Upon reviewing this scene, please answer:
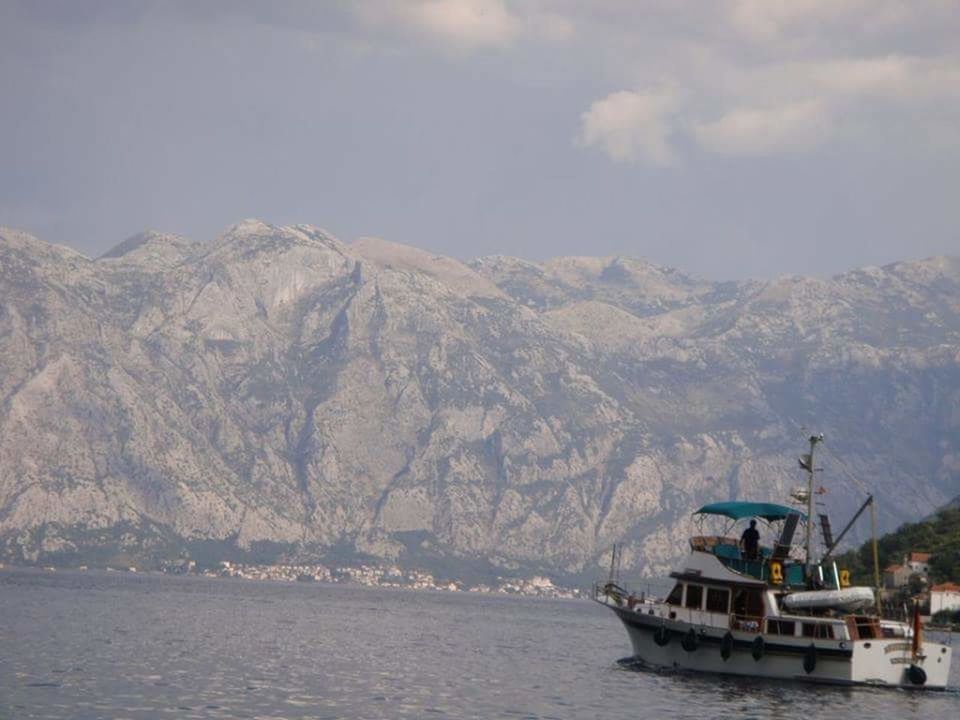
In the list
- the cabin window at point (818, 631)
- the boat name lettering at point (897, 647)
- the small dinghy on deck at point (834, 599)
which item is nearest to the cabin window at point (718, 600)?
the small dinghy on deck at point (834, 599)

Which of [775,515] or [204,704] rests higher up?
[775,515]

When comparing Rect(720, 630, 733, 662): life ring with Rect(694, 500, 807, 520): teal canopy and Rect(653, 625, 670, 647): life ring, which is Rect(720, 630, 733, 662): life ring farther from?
Rect(694, 500, 807, 520): teal canopy

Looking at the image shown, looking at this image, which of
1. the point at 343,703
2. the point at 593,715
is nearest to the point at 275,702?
the point at 343,703

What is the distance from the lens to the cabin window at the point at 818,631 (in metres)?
106

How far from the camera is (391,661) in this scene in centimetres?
12231

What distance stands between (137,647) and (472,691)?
34766mm

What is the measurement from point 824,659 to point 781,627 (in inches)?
158

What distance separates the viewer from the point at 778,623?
4291 inches

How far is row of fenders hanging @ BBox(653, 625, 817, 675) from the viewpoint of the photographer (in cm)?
10647

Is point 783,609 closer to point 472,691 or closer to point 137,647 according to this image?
point 472,691

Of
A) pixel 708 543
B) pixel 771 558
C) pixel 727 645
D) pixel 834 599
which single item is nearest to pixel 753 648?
pixel 727 645

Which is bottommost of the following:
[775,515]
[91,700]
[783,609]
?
[91,700]

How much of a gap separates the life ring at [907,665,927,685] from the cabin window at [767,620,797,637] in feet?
27.3

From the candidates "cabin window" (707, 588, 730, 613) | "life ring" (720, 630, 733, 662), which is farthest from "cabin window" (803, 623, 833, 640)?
"cabin window" (707, 588, 730, 613)
